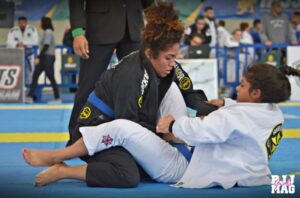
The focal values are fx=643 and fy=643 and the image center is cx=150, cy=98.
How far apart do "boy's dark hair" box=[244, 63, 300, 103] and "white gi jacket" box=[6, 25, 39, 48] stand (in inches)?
387

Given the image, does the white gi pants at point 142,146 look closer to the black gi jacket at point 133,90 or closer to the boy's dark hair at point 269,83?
the black gi jacket at point 133,90

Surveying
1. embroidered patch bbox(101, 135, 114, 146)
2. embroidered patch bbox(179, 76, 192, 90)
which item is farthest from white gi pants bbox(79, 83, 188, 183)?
embroidered patch bbox(179, 76, 192, 90)

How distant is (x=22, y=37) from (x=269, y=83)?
10.1 m

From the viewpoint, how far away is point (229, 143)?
3514mm

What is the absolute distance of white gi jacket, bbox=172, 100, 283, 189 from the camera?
11.1ft

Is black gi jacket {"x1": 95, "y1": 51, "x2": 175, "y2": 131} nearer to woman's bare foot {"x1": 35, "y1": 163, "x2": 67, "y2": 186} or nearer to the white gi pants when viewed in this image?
the white gi pants

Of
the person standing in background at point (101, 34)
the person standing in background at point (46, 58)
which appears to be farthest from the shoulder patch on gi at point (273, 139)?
the person standing in background at point (46, 58)

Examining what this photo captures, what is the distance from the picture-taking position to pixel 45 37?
1216 centimetres

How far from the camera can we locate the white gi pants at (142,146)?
11.7 ft

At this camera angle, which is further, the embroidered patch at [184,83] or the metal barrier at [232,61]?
the metal barrier at [232,61]

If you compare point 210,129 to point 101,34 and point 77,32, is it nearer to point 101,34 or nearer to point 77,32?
point 77,32

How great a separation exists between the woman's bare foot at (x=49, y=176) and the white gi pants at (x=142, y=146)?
0.66 ft

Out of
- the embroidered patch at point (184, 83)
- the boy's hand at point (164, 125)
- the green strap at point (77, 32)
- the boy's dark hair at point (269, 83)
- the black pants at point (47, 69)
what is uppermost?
the green strap at point (77, 32)

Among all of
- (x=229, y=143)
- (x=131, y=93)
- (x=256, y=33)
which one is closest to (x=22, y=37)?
(x=256, y=33)
